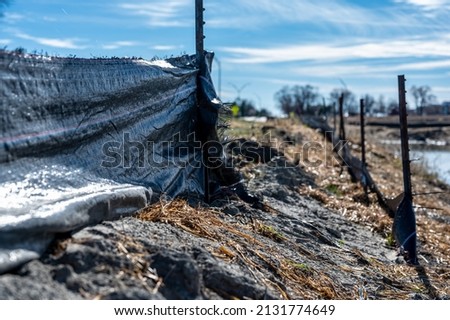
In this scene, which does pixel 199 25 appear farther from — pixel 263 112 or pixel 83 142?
pixel 263 112

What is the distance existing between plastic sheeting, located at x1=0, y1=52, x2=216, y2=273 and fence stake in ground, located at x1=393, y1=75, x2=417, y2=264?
2374mm

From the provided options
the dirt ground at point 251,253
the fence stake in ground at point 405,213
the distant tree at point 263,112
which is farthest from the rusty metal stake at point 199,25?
the distant tree at point 263,112

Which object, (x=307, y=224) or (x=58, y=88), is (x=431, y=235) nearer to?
(x=307, y=224)

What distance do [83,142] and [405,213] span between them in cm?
406

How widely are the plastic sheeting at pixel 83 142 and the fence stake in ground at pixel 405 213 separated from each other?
2374 mm

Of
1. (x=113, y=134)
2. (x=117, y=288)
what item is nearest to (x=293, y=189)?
(x=113, y=134)

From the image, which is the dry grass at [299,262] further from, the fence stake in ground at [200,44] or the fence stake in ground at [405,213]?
the fence stake in ground at [200,44]

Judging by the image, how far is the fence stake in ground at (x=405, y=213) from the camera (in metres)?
7.40

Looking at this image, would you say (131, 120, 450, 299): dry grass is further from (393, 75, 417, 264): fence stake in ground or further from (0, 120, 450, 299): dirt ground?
(393, 75, 417, 264): fence stake in ground

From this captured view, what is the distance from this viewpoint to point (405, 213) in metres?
7.61

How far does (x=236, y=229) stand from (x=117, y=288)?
2394 millimetres

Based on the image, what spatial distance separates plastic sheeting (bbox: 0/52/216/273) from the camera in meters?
4.12

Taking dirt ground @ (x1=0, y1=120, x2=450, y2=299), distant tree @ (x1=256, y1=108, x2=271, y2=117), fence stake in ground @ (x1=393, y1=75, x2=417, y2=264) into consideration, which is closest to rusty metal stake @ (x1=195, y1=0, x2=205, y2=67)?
dirt ground @ (x1=0, y1=120, x2=450, y2=299)

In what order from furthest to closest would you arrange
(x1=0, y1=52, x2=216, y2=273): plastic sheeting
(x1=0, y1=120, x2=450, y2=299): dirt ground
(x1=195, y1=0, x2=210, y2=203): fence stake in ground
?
(x1=195, y1=0, x2=210, y2=203): fence stake in ground
(x1=0, y1=52, x2=216, y2=273): plastic sheeting
(x1=0, y1=120, x2=450, y2=299): dirt ground
